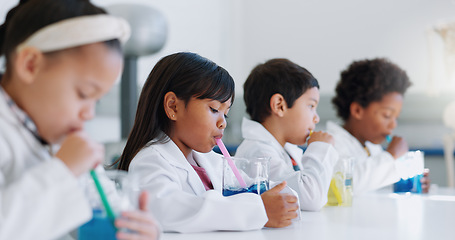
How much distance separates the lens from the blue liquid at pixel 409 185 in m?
1.54

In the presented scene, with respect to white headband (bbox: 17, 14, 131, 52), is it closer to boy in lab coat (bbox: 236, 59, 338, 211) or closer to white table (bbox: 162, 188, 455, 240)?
white table (bbox: 162, 188, 455, 240)

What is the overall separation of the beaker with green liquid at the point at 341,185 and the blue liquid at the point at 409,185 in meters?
0.35

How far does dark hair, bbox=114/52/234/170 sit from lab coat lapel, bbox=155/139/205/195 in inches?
1.2

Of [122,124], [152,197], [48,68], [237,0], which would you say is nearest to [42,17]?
[48,68]

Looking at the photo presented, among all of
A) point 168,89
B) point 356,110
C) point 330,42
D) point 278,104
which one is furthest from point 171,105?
point 330,42

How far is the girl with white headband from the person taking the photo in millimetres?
546

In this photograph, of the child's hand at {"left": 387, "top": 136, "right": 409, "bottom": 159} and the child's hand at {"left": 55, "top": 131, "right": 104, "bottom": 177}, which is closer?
the child's hand at {"left": 55, "top": 131, "right": 104, "bottom": 177}

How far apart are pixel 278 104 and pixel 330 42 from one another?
1.99 metres

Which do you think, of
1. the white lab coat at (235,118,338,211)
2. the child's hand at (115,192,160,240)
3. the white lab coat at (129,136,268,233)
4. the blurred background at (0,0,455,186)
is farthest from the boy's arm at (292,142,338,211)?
the blurred background at (0,0,455,186)

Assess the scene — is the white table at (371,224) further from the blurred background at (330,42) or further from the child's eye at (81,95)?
the blurred background at (330,42)

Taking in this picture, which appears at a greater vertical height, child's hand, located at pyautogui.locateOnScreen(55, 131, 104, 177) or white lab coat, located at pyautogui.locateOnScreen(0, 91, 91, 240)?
child's hand, located at pyautogui.locateOnScreen(55, 131, 104, 177)

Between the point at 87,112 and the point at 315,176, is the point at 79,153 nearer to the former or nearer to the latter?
the point at 87,112

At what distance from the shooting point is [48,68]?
581mm

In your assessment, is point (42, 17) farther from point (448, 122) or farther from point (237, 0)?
point (237, 0)
